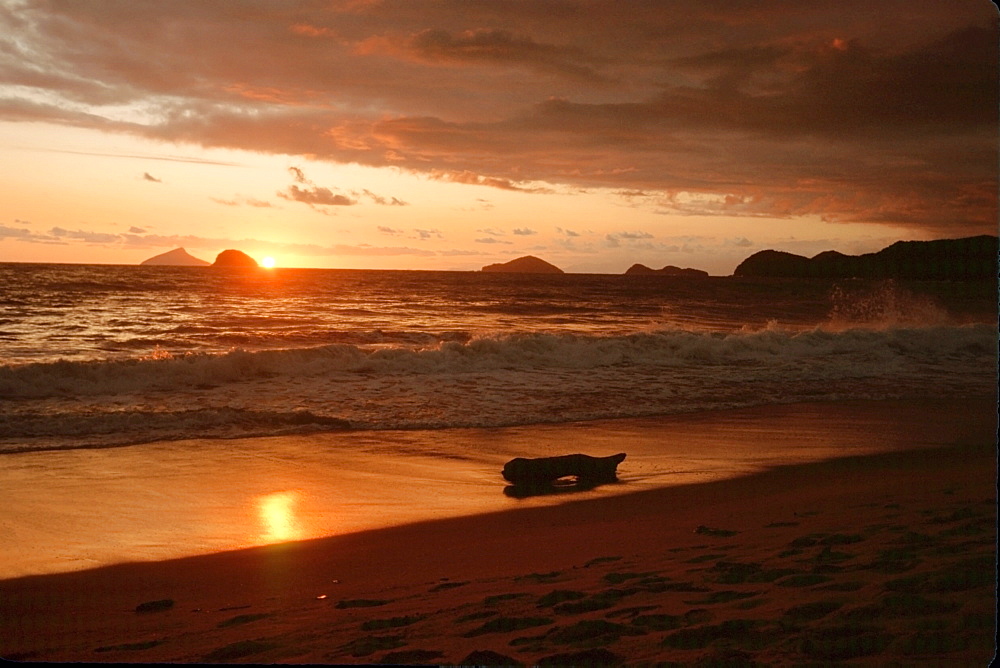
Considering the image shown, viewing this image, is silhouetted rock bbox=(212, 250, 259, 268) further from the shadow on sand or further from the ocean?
the shadow on sand

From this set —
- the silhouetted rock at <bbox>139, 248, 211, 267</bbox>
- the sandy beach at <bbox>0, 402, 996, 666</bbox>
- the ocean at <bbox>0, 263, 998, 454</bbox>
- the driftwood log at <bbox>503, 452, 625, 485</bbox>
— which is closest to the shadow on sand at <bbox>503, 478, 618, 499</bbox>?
the driftwood log at <bbox>503, 452, 625, 485</bbox>

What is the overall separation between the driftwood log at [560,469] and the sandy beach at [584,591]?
0.67 metres

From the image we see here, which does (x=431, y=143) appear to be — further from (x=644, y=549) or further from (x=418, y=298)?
(x=418, y=298)

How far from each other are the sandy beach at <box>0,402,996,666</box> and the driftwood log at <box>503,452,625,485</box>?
67 cm

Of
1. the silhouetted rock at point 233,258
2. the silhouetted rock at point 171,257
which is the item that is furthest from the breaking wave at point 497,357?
the silhouetted rock at point 233,258

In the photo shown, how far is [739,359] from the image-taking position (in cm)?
1609

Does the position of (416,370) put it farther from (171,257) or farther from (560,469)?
(560,469)

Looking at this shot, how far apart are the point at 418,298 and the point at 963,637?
123ft

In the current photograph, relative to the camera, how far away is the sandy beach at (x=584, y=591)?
9.04 ft

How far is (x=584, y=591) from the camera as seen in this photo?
11.7 ft

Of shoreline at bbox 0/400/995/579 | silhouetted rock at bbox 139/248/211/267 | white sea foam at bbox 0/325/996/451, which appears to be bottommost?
shoreline at bbox 0/400/995/579

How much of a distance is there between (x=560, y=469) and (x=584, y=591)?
3240 mm

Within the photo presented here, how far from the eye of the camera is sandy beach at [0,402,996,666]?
2.75 meters

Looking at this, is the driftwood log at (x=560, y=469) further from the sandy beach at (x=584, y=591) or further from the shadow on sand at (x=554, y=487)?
the sandy beach at (x=584, y=591)
